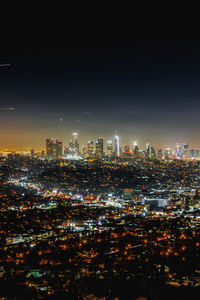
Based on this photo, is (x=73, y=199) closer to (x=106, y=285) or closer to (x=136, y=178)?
(x=136, y=178)

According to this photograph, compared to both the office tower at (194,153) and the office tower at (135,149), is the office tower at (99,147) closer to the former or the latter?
the office tower at (135,149)

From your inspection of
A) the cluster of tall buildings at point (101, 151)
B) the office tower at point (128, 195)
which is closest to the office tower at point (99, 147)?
the cluster of tall buildings at point (101, 151)

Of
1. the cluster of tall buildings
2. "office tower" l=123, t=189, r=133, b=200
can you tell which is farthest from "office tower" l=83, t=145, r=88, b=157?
"office tower" l=123, t=189, r=133, b=200

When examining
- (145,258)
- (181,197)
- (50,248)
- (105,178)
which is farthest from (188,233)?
(105,178)

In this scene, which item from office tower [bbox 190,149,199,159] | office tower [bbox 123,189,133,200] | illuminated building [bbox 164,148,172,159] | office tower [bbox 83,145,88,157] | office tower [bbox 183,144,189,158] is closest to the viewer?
office tower [bbox 123,189,133,200]

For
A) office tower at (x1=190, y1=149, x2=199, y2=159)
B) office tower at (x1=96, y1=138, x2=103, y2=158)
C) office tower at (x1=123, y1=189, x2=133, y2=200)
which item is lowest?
office tower at (x1=123, y1=189, x2=133, y2=200)

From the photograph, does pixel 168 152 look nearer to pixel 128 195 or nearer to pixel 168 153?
pixel 168 153

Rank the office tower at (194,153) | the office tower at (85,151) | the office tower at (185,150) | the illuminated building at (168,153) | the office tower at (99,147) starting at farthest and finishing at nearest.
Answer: the office tower at (185,150) → the office tower at (194,153) → the illuminated building at (168,153) → the office tower at (99,147) → the office tower at (85,151)

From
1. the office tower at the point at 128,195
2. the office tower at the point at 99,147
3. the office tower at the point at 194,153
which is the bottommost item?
the office tower at the point at 128,195

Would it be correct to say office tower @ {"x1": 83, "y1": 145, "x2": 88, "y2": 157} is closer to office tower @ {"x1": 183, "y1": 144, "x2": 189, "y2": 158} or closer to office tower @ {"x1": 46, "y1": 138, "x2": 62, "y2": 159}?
office tower @ {"x1": 46, "y1": 138, "x2": 62, "y2": 159}
